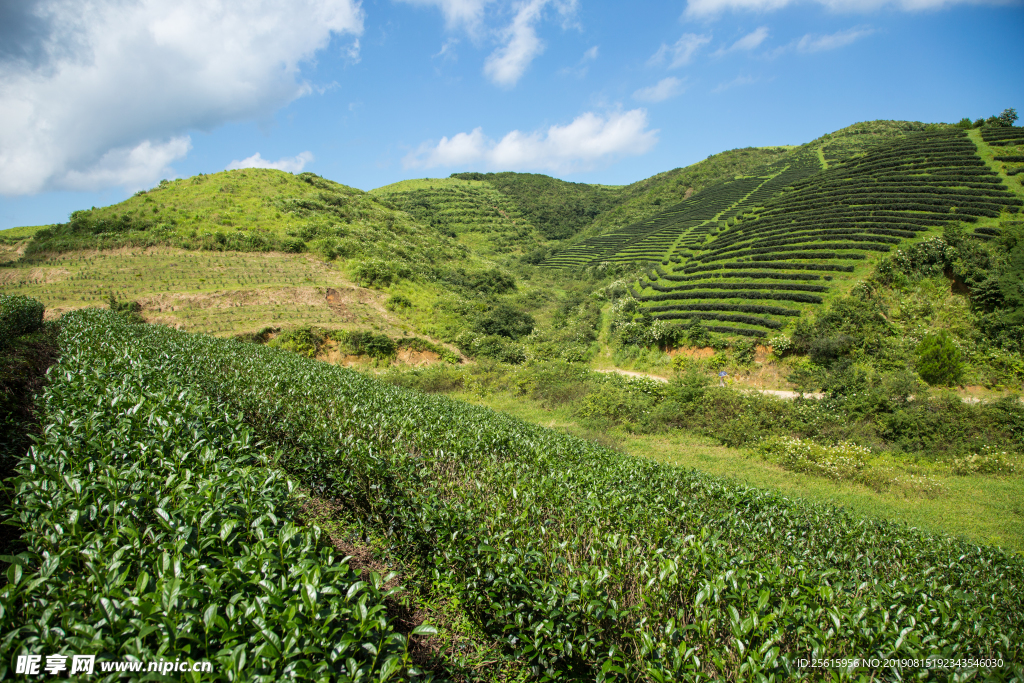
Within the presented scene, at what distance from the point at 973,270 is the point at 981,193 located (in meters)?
13.2

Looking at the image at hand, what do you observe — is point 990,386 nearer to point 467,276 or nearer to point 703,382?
point 703,382

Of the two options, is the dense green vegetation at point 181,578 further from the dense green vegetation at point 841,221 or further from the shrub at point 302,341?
the dense green vegetation at point 841,221

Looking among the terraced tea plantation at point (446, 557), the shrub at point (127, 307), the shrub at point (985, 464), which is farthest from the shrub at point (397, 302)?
the shrub at point (985, 464)

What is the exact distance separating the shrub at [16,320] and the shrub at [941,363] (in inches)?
1238

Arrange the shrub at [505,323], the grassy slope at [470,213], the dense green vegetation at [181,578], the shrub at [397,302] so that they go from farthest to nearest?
the grassy slope at [470,213] < the shrub at [505,323] < the shrub at [397,302] < the dense green vegetation at [181,578]

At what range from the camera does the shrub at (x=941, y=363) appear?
61.3 ft

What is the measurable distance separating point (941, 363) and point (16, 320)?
1343 inches

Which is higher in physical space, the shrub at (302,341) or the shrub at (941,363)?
the shrub at (302,341)

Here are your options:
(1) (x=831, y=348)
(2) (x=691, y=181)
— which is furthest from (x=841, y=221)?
(2) (x=691, y=181)

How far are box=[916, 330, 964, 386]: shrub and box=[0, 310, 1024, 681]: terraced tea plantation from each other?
1692 centimetres

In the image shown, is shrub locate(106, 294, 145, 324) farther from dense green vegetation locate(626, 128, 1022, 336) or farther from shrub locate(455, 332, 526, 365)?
dense green vegetation locate(626, 128, 1022, 336)

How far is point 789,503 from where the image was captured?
24.5ft

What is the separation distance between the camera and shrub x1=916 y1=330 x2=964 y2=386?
61.3 feet

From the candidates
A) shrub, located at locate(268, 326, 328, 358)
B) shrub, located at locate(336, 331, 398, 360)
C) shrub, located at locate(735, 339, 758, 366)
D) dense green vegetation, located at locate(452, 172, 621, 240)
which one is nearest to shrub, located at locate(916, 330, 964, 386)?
shrub, located at locate(735, 339, 758, 366)
